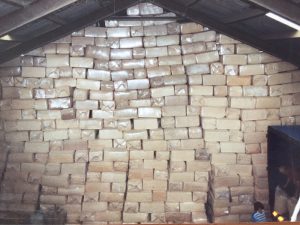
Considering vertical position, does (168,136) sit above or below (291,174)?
above

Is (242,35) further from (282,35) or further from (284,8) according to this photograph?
(284,8)

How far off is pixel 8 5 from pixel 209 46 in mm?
3423

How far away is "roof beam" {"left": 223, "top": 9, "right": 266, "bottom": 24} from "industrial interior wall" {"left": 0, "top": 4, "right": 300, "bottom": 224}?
1.54 ft

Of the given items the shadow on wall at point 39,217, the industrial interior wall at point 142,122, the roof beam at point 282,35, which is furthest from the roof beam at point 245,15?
the shadow on wall at point 39,217

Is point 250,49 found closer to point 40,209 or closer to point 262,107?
point 262,107

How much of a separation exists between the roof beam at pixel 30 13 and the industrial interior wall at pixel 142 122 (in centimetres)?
176

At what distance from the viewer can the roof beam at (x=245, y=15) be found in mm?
5296

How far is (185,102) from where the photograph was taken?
6648mm

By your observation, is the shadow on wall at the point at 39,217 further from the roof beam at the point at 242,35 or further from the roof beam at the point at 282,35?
the roof beam at the point at 282,35

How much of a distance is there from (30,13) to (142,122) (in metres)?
2.70

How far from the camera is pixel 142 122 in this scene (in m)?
6.68

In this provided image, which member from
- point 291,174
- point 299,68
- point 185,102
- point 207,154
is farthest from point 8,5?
point 291,174

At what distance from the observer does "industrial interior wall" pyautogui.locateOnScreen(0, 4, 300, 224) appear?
6.55 meters

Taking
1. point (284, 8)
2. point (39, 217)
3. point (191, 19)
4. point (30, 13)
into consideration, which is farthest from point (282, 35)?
point (39, 217)
